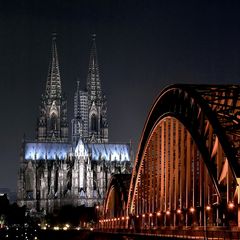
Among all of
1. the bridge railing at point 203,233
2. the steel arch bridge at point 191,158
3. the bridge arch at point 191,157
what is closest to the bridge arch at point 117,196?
the steel arch bridge at point 191,158

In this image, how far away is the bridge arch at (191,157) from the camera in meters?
50.7

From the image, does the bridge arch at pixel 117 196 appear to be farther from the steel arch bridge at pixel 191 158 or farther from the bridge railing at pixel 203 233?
the bridge railing at pixel 203 233

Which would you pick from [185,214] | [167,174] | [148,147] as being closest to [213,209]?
[185,214]

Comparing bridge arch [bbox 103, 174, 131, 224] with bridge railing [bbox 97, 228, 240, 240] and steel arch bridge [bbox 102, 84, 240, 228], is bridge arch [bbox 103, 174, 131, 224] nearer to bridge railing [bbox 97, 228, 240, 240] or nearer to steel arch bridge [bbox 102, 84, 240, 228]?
steel arch bridge [bbox 102, 84, 240, 228]

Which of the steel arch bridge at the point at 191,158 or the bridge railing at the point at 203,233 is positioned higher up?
the steel arch bridge at the point at 191,158

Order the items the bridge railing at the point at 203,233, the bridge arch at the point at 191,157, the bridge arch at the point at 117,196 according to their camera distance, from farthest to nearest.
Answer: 1. the bridge arch at the point at 117,196
2. the bridge arch at the point at 191,157
3. the bridge railing at the point at 203,233

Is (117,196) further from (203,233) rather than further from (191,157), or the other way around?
(203,233)

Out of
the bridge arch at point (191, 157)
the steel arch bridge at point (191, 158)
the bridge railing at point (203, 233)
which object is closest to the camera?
the bridge railing at point (203, 233)

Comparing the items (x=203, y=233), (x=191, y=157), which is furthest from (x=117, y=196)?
(x=203, y=233)

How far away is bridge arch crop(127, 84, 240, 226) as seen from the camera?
50656mm

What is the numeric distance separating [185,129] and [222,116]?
10.9m

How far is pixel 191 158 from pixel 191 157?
0.28 ft

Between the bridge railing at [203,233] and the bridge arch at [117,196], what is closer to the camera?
the bridge railing at [203,233]

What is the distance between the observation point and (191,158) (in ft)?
206
